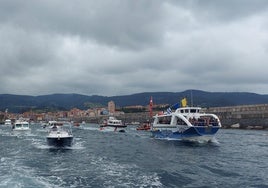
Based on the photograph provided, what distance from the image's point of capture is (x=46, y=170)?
2919cm

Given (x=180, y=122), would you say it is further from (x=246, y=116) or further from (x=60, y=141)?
(x=246, y=116)

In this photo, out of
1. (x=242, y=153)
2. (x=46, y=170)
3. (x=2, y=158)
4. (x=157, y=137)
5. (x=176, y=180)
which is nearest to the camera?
(x=176, y=180)

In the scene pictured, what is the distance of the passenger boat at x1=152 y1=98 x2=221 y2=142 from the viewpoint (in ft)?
179

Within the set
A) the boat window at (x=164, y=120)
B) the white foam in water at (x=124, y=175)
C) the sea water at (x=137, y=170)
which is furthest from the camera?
the boat window at (x=164, y=120)

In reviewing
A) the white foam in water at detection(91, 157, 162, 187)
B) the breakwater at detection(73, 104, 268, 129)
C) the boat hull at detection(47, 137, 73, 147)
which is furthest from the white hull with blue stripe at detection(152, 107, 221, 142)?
the breakwater at detection(73, 104, 268, 129)

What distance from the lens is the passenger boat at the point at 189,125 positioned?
54.5 metres

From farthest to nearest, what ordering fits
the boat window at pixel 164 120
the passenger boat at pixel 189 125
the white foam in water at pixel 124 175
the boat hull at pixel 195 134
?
the boat window at pixel 164 120 → the passenger boat at pixel 189 125 → the boat hull at pixel 195 134 → the white foam in water at pixel 124 175

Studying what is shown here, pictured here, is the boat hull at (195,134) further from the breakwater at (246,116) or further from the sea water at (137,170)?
the breakwater at (246,116)

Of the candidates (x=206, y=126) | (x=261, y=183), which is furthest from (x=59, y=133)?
(x=261, y=183)

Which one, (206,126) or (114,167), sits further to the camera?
(206,126)

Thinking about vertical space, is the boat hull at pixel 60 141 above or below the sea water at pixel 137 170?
above

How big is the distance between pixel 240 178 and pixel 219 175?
174 centimetres

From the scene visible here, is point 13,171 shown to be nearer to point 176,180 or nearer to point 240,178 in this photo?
point 176,180

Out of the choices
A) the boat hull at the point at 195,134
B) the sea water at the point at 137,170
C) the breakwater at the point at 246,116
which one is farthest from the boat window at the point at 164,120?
the breakwater at the point at 246,116
